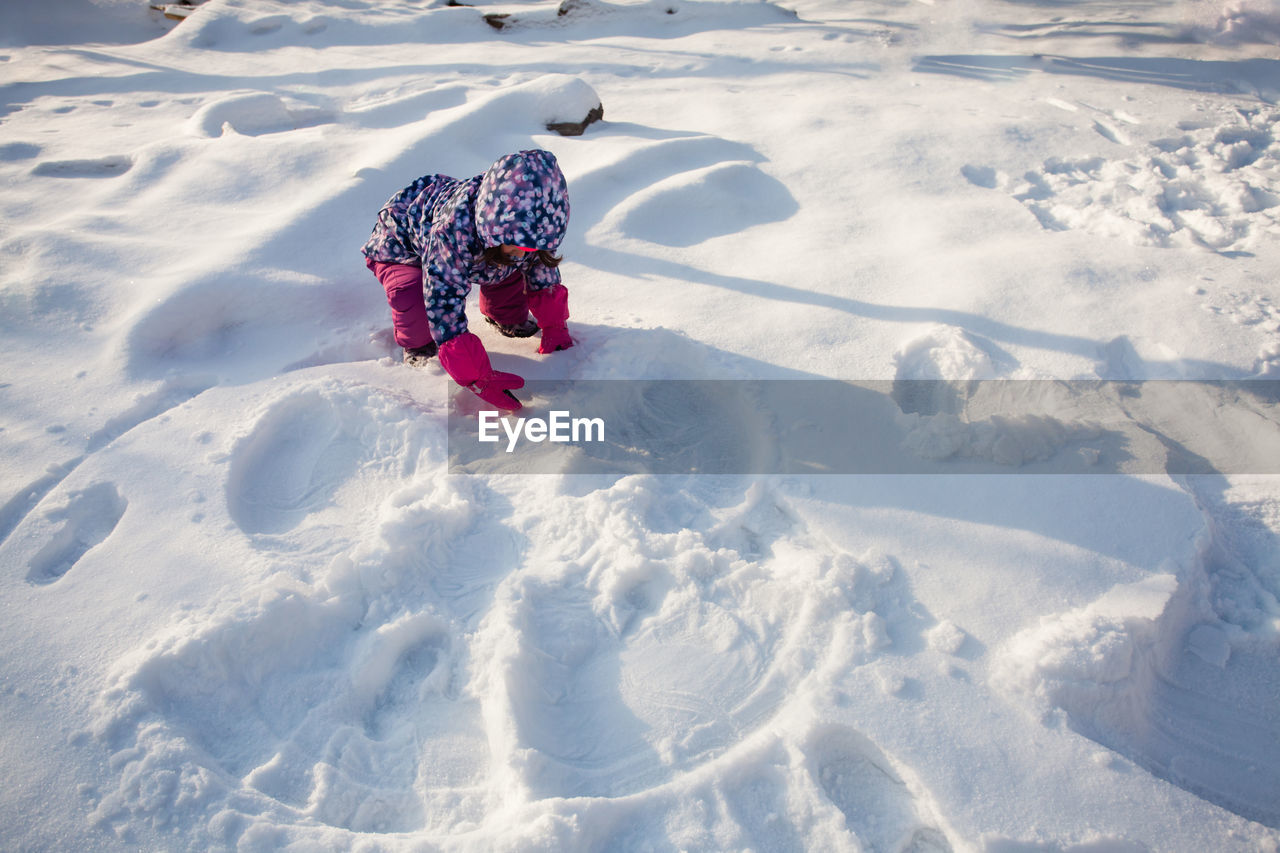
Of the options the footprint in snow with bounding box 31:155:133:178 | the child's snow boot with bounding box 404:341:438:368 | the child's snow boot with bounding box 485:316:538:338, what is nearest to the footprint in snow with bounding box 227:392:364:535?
the child's snow boot with bounding box 404:341:438:368

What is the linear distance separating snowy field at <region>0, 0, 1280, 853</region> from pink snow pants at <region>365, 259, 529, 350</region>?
17 centimetres

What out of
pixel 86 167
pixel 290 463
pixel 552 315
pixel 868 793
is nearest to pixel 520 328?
pixel 552 315

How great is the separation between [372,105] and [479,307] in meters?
1.98

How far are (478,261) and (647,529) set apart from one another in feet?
3.05

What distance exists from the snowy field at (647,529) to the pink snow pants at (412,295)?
0.17 m

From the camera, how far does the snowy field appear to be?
4.04ft

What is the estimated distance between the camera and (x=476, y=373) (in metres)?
1.91

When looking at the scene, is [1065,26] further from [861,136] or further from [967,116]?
[861,136]

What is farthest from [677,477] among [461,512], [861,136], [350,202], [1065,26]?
[1065,26]

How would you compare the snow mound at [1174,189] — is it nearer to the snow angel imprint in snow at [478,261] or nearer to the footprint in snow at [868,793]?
the snow angel imprint in snow at [478,261]

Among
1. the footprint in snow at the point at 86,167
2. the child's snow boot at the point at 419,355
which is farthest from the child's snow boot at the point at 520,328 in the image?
the footprint in snow at the point at 86,167

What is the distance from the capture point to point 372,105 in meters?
3.63
